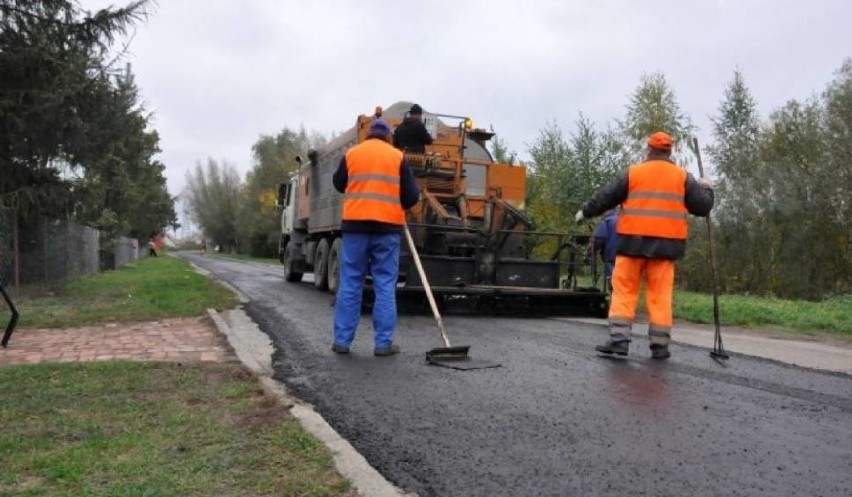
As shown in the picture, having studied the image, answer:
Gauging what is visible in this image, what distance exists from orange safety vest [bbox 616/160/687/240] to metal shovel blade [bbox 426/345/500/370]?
1756 millimetres

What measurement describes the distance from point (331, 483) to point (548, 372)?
2.82 m

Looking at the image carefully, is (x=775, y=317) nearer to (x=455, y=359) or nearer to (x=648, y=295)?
(x=648, y=295)

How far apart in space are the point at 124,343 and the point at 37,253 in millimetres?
7910

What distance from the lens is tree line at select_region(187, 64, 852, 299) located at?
22.3m

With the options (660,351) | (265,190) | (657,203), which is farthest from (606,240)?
(265,190)

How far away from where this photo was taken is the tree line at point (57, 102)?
1159 centimetres

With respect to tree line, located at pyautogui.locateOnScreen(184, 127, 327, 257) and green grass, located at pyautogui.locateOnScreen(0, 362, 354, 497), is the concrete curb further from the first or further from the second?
tree line, located at pyautogui.locateOnScreen(184, 127, 327, 257)

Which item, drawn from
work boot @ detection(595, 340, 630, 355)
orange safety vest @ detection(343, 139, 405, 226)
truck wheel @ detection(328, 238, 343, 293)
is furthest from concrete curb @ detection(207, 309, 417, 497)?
truck wheel @ detection(328, 238, 343, 293)

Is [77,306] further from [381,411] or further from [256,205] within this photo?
[256,205]

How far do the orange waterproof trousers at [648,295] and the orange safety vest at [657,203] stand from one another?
0.87 ft

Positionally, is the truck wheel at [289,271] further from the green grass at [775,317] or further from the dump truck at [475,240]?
the green grass at [775,317]

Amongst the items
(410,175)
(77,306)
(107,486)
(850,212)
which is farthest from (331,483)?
(850,212)

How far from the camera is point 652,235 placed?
20.5 feet

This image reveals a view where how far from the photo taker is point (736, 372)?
18.7ft
